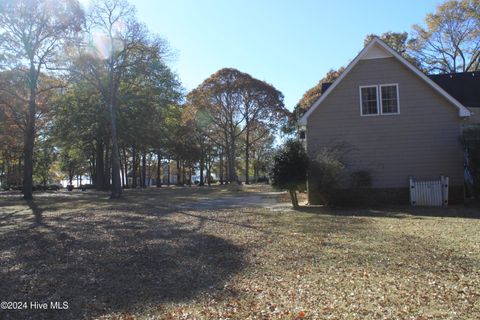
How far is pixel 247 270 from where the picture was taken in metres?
7.38

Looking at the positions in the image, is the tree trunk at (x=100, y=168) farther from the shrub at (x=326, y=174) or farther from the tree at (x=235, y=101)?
the shrub at (x=326, y=174)

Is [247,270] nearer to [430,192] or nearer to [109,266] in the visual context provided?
[109,266]

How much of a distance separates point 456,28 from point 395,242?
109ft

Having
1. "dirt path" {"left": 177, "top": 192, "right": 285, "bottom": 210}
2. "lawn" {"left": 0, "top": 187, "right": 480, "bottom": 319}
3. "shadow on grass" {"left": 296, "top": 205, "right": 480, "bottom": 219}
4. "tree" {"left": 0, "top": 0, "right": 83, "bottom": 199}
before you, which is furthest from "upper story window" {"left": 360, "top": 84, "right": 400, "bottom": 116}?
"tree" {"left": 0, "top": 0, "right": 83, "bottom": 199}

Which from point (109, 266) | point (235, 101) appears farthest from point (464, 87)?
point (235, 101)

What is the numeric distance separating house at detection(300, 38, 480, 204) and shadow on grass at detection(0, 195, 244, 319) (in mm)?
9840

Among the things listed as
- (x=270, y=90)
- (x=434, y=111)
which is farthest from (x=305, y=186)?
(x=270, y=90)

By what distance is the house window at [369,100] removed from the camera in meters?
19.6

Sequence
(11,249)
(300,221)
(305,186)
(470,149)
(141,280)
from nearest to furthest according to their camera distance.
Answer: (141,280) < (11,249) < (300,221) < (470,149) < (305,186)

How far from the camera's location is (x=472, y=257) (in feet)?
26.0

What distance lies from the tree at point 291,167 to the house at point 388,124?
2.97ft

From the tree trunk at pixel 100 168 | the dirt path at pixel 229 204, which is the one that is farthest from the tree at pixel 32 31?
the tree trunk at pixel 100 168

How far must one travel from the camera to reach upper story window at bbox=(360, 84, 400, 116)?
19.4m

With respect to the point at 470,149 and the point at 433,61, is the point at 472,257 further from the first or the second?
the point at 433,61
